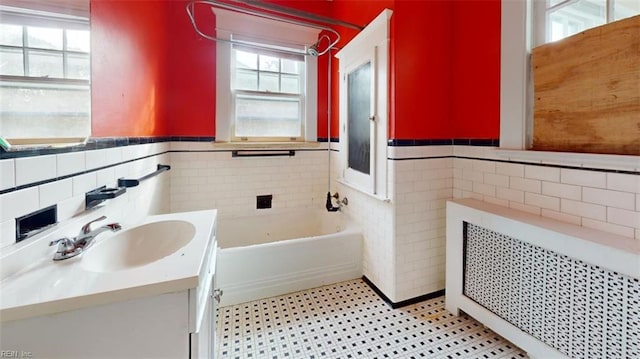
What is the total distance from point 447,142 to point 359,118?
721 millimetres

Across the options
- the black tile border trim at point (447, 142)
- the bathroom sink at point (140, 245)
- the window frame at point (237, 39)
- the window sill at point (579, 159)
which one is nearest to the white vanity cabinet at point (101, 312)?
the bathroom sink at point (140, 245)

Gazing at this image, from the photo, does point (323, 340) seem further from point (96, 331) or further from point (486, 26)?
point (486, 26)

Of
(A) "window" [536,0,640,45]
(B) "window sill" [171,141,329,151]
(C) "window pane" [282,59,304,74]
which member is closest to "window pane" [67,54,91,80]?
(B) "window sill" [171,141,329,151]

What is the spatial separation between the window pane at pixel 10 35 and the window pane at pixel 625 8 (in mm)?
2187

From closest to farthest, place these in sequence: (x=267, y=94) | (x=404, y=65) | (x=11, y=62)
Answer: (x=11, y=62)
(x=404, y=65)
(x=267, y=94)

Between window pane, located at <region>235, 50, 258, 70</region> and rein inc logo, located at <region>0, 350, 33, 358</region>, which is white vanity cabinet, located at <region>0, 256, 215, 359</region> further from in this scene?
window pane, located at <region>235, 50, 258, 70</region>

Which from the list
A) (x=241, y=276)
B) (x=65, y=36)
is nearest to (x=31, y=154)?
(x=65, y=36)

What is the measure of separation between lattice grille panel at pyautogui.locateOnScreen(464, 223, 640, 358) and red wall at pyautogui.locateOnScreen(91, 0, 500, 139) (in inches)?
28.2

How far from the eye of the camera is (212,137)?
256 centimetres

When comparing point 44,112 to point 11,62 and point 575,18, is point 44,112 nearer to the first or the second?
point 11,62

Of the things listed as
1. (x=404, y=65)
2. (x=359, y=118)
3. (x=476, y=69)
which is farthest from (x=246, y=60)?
(x=476, y=69)

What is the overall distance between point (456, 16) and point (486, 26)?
28 centimetres

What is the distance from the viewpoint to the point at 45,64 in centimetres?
86

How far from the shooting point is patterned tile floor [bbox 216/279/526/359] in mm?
1512
